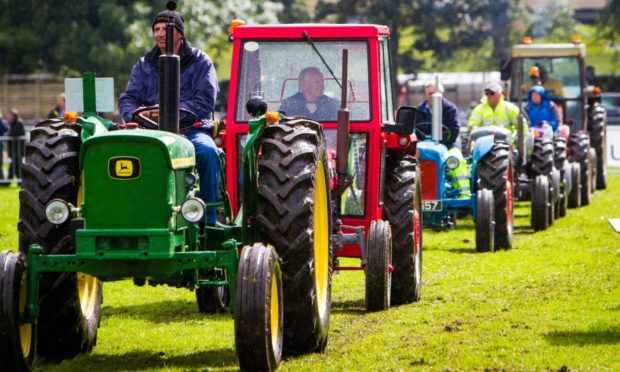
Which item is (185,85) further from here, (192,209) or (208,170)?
(192,209)

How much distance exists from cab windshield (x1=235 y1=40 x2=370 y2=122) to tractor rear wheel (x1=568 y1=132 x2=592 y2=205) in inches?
480

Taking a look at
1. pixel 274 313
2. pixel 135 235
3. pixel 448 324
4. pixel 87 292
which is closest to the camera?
pixel 135 235

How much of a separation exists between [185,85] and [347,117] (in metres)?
1.48

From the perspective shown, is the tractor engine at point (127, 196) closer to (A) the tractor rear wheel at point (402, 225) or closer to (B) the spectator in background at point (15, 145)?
(A) the tractor rear wheel at point (402, 225)

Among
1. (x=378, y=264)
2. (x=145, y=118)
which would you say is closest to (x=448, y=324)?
(x=378, y=264)

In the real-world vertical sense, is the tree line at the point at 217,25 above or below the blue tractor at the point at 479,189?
above

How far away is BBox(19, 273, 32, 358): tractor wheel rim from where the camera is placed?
7576 millimetres

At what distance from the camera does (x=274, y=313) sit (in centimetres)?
776

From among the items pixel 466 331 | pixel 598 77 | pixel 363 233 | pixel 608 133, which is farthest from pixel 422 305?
pixel 598 77

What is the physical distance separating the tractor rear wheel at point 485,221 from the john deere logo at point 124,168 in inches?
326

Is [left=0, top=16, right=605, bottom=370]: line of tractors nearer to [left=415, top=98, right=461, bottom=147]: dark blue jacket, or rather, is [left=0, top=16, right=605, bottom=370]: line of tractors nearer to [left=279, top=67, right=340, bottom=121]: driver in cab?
[left=279, top=67, right=340, bottom=121]: driver in cab

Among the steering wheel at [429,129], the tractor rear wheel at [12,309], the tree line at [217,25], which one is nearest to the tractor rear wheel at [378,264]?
the tractor rear wheel at [12,309]

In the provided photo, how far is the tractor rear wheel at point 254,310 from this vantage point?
287 inches

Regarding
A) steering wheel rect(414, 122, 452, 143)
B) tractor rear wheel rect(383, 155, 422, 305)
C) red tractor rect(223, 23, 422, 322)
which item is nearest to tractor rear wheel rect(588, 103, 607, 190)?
steering wheel rect(414, 122, 452, 143)
